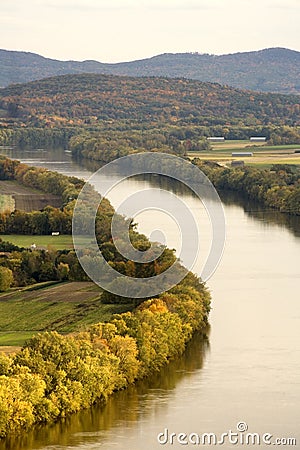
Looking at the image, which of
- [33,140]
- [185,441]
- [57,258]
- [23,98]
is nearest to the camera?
[185,441]

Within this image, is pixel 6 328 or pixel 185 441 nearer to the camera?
pixel 185 441

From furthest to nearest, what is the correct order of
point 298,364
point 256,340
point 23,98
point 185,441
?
1. point 23,98
2. point 256,340
3. point 298,364
4. point 185,441

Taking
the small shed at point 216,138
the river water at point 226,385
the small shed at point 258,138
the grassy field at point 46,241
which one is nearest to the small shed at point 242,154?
the small shed at point 216,138

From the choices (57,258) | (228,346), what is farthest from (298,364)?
(57,258)

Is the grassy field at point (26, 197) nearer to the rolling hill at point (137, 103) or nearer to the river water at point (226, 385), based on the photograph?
the river water at point (226, 385)

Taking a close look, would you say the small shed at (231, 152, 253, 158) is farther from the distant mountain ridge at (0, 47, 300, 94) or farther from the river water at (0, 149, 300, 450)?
the distant mountain ridge at (0, 47, 300, 94)

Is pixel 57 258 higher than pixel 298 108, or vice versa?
pixel 298 108

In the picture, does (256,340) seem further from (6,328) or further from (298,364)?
(6,328)
